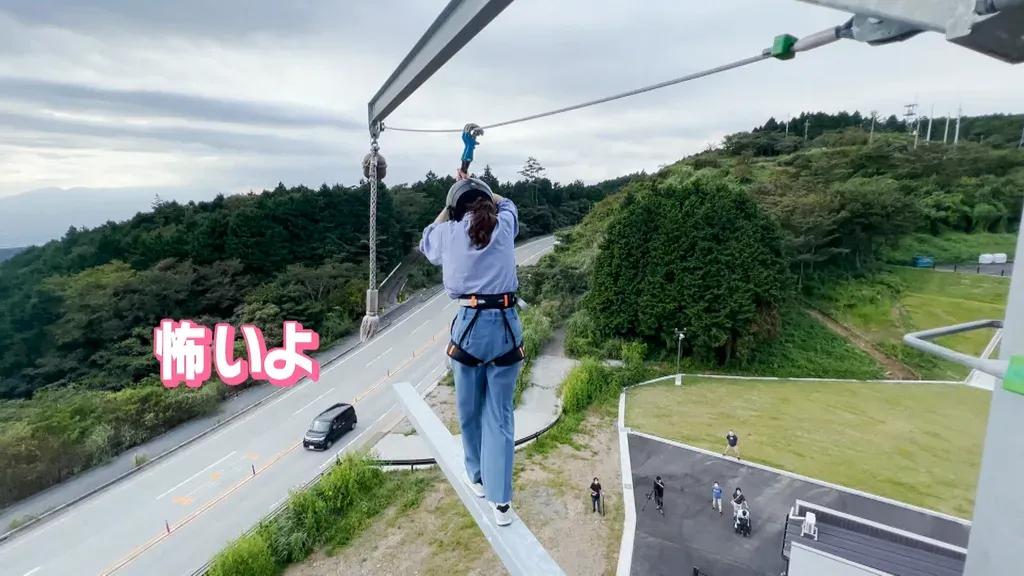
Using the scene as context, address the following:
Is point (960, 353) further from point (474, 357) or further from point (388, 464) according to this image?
point (388, 464)

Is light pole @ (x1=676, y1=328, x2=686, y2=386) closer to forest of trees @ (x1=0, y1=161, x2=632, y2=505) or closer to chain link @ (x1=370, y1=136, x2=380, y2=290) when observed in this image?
forest of trees @ (x1=0, y1=161, x2=632, y2=505)

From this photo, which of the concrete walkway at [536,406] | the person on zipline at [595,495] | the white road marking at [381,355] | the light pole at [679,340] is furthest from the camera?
the white road marking at [381,355]

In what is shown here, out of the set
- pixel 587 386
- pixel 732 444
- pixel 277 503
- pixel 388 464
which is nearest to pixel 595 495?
pixel 732 444

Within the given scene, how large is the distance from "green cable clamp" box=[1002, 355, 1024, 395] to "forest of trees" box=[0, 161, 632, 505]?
1763cm

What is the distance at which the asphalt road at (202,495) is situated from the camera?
32.4ft

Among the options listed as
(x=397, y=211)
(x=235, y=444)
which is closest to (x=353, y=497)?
(x=235, y=444)

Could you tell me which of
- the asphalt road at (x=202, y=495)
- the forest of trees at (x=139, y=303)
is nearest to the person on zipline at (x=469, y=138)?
the asphalt road at (x=202, y=495)

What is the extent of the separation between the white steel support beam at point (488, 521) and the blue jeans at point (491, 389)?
0.79 feet

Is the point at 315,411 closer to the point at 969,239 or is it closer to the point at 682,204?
the point at 682,204

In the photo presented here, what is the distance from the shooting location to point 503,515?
3.54 meters

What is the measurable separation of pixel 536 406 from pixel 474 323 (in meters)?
13.2

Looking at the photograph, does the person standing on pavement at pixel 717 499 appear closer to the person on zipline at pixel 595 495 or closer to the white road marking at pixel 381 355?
the person on zipline at pixel 595 495

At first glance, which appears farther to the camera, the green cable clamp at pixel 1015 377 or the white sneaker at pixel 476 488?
the white sneaker at pixel 476 488

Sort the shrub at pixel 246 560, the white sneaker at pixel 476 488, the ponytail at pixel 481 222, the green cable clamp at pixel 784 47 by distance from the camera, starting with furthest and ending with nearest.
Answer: the shrub at pixel 246 560
the white sneaker at pixel 476 488
the ponytail at pixel 481 222
the green cable clamp at pixel 784 47
